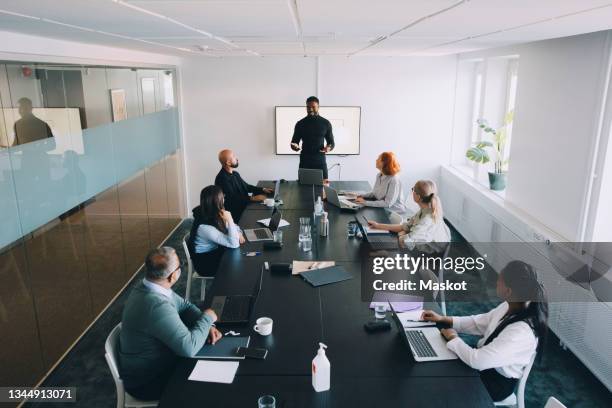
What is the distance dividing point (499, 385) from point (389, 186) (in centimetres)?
286

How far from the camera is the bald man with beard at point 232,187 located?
5.45 meters

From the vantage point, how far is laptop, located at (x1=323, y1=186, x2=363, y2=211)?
5.30m

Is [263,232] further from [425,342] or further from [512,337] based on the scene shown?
[512,337]

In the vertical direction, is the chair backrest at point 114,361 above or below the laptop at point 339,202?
below

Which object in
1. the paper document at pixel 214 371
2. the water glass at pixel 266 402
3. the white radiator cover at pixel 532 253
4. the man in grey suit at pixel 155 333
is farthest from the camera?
the white radiator cover at pixel 532 253

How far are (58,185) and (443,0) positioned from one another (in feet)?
11.1

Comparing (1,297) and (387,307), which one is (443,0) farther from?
(1,297)

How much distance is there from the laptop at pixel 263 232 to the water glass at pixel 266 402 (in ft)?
7.49

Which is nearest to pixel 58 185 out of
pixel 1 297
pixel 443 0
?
pixel 1 297

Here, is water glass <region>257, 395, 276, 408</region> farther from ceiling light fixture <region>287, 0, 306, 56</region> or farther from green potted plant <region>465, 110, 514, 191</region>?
green potted plant <region>465, 110, 514, 191</region>

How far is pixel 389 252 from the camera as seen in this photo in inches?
161

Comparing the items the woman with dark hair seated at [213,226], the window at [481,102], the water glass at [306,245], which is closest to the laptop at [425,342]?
the water glass at [306,245]

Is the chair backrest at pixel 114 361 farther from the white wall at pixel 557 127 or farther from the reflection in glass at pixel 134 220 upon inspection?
the white wall at pixel 557 127

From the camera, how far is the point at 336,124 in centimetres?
786
